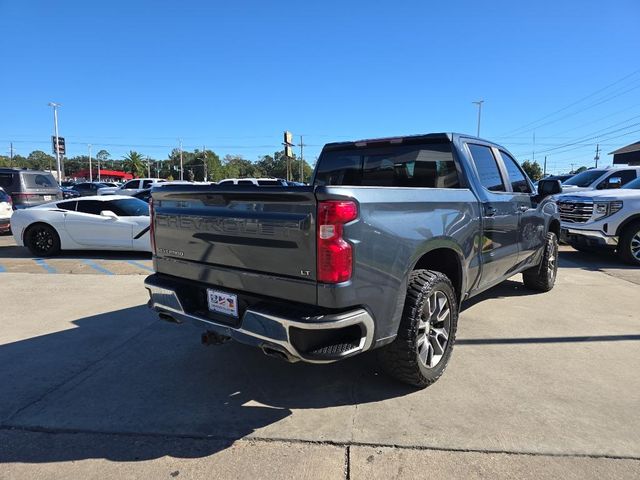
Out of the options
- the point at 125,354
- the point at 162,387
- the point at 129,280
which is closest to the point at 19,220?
the point at 129,280

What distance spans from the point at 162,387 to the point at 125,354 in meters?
0.87

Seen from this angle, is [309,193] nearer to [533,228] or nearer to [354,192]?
[354,192]

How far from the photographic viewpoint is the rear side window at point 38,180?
13383 millimetres

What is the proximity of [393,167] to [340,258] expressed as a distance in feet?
7.16

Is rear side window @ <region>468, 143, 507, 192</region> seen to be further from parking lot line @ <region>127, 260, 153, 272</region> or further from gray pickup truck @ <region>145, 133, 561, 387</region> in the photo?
parking lot line @ <region>127, 260, 153, 272</region>

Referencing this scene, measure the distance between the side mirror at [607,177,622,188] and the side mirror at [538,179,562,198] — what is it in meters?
7.62

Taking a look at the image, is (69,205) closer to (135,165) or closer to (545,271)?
(545,271)

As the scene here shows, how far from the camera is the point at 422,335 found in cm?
331

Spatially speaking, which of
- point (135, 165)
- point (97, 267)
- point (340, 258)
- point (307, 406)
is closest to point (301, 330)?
point (340, 258)

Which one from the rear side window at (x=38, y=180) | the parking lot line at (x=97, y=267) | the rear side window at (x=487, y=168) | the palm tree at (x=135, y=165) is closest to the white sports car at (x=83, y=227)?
the parking lot line at (x=97, y=267)

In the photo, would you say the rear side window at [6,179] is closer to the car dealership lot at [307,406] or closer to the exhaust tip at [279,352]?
the car dealership lot at [307,406]

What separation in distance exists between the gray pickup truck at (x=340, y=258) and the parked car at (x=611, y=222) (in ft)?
18.8

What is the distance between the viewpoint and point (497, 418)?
9.89ft

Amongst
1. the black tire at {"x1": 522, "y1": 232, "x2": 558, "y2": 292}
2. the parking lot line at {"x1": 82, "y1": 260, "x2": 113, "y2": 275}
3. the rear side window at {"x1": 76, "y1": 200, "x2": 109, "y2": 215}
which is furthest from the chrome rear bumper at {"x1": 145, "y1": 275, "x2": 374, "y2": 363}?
the rear side window at {"x1": 76, "y1": 200, "x2": 109, "y2": 215}
